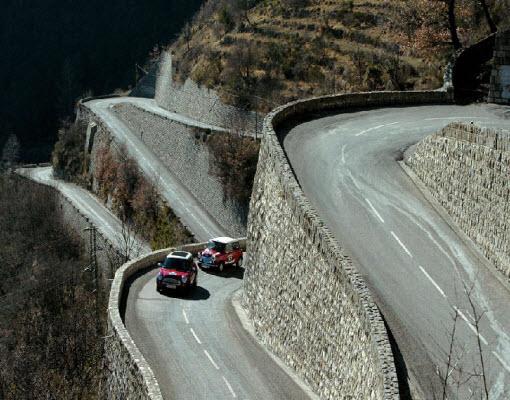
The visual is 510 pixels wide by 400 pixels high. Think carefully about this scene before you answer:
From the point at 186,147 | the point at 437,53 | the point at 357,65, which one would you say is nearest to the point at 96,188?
the point at 186,147

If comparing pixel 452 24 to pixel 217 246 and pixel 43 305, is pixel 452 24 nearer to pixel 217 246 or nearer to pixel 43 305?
pixel 217 246

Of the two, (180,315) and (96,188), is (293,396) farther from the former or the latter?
(96,188)

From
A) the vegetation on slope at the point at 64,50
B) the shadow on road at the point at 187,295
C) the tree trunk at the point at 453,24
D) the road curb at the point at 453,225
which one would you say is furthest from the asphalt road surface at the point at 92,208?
the vegetation on slope at the point at 64,50

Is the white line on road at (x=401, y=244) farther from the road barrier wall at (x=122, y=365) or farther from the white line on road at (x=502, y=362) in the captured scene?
the road barrier wall at (x=122, y=365)

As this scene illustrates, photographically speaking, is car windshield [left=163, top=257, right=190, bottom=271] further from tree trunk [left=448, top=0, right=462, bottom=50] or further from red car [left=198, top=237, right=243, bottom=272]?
tree trunk [left=448, top=0, right=462, bottom=50]

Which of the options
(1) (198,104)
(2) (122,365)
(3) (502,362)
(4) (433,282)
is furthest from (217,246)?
(1) (198,104)

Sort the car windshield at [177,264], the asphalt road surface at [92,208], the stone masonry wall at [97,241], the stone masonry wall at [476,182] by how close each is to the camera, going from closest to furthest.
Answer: the stone masonry wall at [476,182]
the car windshield at [177,264]
the stone masonry wall at [97,241]
the asphalt road surface at [92,208]
